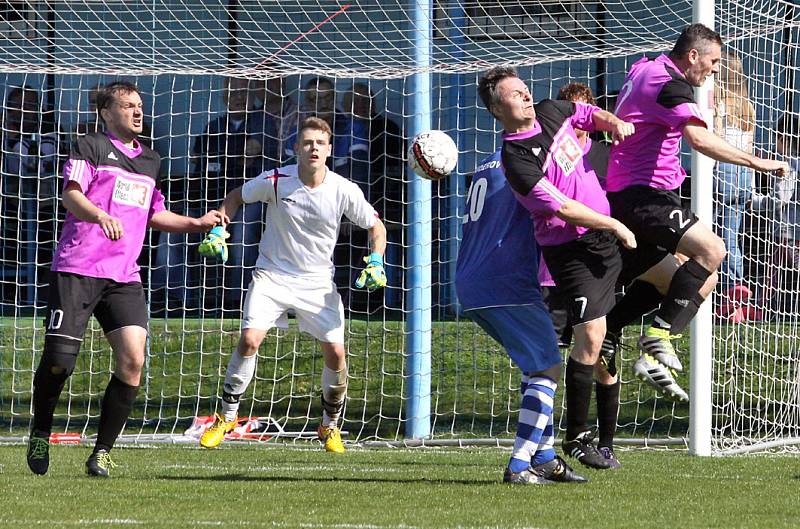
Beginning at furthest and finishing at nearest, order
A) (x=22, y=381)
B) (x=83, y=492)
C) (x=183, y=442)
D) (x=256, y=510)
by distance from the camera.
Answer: (x=22, y=381)
(x=183, y=442)
(x=83, y=492)
(x=256, y=510)

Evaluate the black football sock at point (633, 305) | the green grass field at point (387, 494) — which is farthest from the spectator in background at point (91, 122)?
the black football sock at point (633, 305)

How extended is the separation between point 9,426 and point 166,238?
2.62 metres

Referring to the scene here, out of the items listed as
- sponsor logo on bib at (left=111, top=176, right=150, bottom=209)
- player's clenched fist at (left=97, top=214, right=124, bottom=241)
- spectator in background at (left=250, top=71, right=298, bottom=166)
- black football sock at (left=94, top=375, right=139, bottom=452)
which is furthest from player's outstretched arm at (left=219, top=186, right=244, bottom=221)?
spectator in background at (left=250, top=71, right=298, bottom=166)

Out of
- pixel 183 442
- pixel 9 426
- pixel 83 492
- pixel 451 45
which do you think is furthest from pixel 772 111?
pixel 9 426

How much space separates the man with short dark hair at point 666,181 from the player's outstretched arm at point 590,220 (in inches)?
28.6

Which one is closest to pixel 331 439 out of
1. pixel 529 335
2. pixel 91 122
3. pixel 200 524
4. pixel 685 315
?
pixel 685 315

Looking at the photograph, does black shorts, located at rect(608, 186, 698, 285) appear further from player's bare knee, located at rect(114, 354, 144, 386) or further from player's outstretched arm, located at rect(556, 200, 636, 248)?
player's bare knee, located at rect(114, 354, 144, 386)

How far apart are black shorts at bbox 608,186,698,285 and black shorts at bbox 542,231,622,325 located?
40cm

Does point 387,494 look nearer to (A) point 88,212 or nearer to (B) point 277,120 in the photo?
(A) point 88,212

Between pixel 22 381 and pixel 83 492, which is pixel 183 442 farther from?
pixel 83 492

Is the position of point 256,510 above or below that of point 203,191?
below

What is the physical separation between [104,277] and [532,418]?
232 centimetres

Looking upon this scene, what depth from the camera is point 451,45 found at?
36.0ft

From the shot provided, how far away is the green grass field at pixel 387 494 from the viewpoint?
507cm
